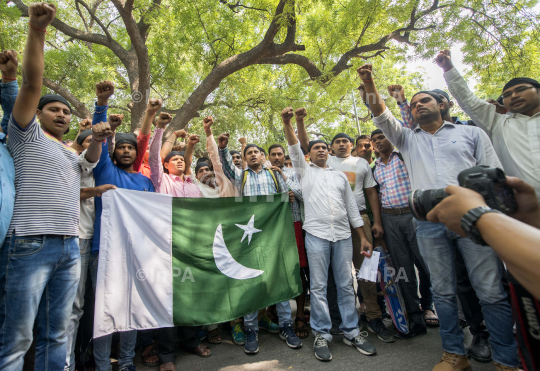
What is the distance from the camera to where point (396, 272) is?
3.41 meters

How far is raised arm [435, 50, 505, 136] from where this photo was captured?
2984mm

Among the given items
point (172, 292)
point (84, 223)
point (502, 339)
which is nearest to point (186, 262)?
point (172, 292)

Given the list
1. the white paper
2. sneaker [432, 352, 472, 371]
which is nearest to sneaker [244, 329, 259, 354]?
the white paper

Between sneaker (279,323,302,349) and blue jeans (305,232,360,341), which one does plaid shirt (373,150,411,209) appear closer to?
blue jeans (305,232,360,341)

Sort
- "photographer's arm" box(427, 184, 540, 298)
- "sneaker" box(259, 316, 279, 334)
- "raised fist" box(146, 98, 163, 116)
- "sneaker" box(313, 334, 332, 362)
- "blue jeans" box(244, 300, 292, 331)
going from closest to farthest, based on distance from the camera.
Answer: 1. "photographer's arm" box(427, 184, 540, 298)
2. "sneaker" box(313, 334, 332, 362)
3. "raised fist" box(146, 98, 163, 116)
4. "blue jeans" box(244, 300, 292, 331)
5. "sneaker" box(259, 316, 279, 334)

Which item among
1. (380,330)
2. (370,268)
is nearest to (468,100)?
(370,268)

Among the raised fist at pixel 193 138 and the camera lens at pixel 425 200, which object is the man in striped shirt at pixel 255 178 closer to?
the raised fist at pixel 193 138

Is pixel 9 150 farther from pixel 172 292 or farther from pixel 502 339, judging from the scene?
pixel 502 339

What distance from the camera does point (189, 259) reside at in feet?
10.3

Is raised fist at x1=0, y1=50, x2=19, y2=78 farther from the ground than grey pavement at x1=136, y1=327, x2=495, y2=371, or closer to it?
farther from the ground

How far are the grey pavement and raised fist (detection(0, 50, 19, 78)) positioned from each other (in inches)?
107

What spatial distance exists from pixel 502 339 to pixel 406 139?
5.89 feet

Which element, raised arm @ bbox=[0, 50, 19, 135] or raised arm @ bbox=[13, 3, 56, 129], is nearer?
raised arm @ bbox=[13, 3, 56, 129]

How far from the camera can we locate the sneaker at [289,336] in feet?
10.4
